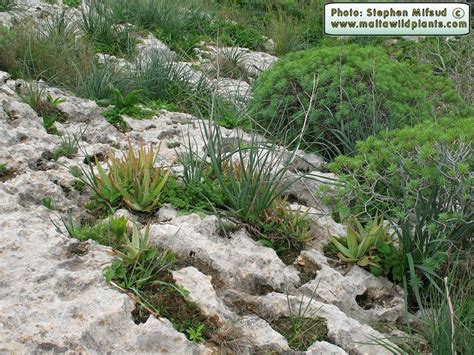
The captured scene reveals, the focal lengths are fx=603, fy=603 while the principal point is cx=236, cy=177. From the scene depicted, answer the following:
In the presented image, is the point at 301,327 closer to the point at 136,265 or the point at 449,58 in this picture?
the point at 136,265

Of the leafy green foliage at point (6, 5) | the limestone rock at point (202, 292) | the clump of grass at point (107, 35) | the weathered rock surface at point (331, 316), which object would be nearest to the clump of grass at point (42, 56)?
the clump of grass at point (107, 35)

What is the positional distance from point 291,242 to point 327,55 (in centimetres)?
242

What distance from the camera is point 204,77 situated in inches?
250

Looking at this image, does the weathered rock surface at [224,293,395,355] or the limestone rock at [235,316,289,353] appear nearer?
the limestone rock at [235,316,289,353]

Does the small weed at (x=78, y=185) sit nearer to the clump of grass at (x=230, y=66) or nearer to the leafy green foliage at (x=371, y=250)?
the leafy green foliage at (x=371, y=250)

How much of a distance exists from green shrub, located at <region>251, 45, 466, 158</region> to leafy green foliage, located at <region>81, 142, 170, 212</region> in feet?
5.26

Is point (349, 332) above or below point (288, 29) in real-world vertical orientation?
below

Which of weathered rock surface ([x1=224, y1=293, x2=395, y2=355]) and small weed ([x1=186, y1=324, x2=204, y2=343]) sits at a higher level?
small weed ([x1=186, y1=324, x2=204, y2=343])

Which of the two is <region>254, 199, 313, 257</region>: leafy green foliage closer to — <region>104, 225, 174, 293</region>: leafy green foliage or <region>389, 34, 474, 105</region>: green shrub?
<region>104, 225, 174, 293</region>: leafy green foliage

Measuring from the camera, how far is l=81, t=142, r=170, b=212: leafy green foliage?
12.3 feet

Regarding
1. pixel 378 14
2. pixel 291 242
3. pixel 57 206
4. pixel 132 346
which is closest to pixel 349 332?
pixel 291 242

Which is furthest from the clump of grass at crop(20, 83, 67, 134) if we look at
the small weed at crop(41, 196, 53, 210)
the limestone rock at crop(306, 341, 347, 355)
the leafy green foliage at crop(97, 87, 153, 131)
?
the limestone rock at crop(306, 341, 347, 355)

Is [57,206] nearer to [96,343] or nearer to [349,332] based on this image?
[96,343]

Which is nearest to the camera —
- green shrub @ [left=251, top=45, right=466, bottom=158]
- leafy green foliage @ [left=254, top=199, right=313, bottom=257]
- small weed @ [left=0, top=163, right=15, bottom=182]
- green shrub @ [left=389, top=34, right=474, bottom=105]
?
leafy green foliage @ [left=254, top=199, right=313, bottom=257]
